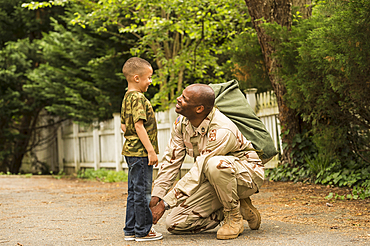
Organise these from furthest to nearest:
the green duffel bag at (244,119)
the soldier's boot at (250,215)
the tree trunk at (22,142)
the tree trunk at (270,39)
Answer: the tree trunk at (22,142) < the tree trunk at (270,39) < the green duffel bag at (244,119) < the soldier's boot at (250,215)

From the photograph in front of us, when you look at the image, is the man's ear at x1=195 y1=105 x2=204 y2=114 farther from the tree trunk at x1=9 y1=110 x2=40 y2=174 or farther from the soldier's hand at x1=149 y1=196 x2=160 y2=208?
the tree trunk at x1=9 y1=110 x2=40 y2=174

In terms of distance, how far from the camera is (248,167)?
3.82m

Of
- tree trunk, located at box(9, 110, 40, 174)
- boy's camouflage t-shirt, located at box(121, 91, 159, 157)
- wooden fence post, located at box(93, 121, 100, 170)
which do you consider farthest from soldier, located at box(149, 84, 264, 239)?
tree trunk, located at box(9, 110, 40, 174)

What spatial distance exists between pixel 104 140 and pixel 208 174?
368 inches

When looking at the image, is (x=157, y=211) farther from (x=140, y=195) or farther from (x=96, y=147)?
(x=96, y=147)

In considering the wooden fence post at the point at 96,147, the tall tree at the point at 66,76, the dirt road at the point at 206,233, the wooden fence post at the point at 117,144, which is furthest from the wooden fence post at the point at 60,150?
the dirt road at the point at 206,233

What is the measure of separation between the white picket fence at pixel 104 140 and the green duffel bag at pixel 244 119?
4.52m

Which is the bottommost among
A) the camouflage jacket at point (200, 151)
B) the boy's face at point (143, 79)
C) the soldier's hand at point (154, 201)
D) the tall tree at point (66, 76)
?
the soldier's hand at point (154, 201)

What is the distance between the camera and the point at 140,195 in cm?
356

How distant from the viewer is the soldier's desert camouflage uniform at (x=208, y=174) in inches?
142

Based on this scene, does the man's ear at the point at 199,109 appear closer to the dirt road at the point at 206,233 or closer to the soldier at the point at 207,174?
the soldier at the point at 207,174

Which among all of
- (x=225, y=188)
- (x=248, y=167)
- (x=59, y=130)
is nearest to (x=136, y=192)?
(x=225, y=188)

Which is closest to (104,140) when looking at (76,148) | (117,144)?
(117,144)

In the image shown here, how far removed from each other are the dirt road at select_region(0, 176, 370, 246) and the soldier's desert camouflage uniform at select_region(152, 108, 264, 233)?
20 centimetres
